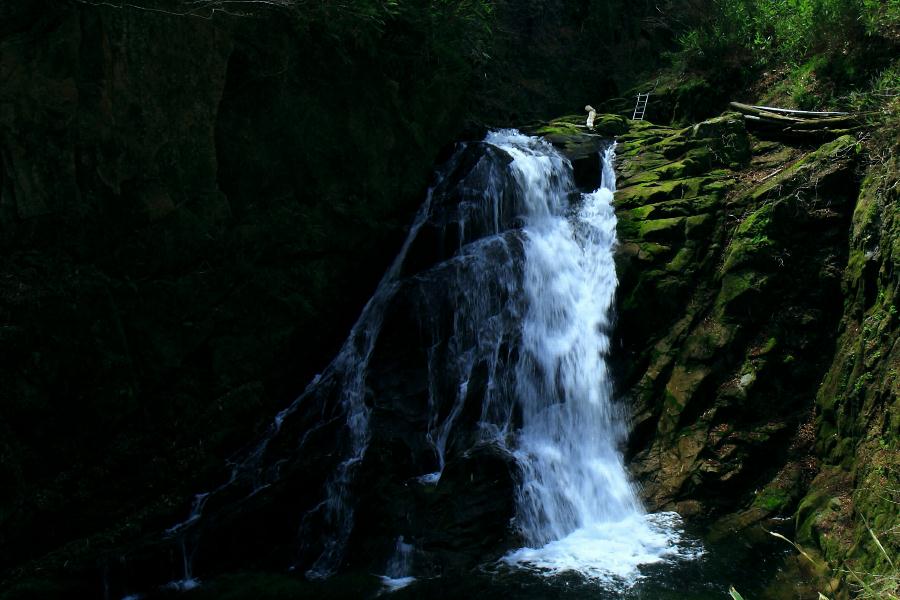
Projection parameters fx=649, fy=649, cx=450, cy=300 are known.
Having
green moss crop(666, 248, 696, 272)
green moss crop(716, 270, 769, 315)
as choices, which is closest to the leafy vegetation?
green moss crop(716, 270, 769, 315)

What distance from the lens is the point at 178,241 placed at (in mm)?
8602

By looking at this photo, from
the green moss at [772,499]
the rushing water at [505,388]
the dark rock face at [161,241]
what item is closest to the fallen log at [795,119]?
the rushing water at [505,388]

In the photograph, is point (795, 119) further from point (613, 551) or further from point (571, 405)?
point (613, 551)

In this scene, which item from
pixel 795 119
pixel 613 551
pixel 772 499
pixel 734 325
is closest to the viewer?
pixel 613 551

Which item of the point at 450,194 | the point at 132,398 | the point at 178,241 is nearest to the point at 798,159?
the point at 450,194

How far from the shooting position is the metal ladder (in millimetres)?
15375

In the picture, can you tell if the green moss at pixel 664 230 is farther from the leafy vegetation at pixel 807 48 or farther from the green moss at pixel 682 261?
the leafy vegetation at pixel 807 48

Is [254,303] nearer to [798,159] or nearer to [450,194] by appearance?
[450,194]

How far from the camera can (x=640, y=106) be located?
1561 cm

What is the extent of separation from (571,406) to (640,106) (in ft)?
31.3

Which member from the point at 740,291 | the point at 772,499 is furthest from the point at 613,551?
the point at 740,291

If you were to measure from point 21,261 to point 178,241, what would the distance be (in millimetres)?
1812

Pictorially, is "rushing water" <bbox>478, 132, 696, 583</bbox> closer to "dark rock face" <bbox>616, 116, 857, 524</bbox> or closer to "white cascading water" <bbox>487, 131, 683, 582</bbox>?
"white cascading water" <bbox>487, 131, 683, 582</bbox>

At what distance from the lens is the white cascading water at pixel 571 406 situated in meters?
7.37
